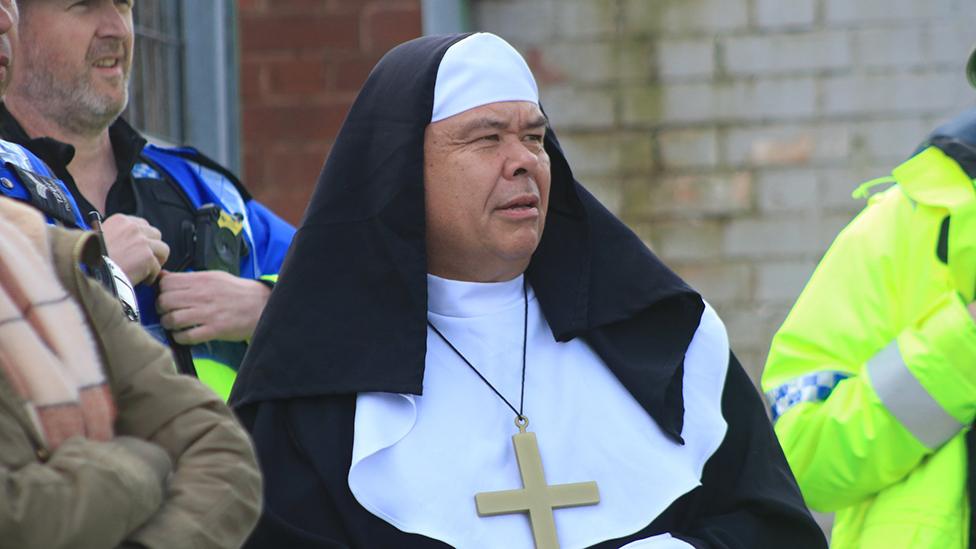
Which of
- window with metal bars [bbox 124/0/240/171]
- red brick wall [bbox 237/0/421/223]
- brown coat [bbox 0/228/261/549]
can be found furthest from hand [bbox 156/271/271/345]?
red brick wall [bbox 237/0/421/223]

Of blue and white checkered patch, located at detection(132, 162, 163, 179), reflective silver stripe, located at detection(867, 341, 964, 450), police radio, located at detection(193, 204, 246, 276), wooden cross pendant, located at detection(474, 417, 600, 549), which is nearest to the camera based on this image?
wooden cross pendant, located at detection(474, 417, 600, 549)

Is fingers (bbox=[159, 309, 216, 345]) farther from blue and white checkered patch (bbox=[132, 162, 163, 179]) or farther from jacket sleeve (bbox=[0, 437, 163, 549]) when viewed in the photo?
jacket sleeve (bbox=[0, 437, 163, 549])

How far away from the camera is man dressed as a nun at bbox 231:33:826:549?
3154mm

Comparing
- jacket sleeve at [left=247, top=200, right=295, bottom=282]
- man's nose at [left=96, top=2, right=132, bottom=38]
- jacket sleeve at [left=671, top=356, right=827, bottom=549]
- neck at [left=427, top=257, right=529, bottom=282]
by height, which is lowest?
jacket sleeve at [left=671, top=356, right=827, bottom=549]

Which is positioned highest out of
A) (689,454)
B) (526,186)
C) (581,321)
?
(526,186)

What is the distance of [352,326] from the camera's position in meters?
3.29

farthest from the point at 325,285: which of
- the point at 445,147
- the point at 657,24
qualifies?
the point at 657,24

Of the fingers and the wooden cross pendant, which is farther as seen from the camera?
the fingers

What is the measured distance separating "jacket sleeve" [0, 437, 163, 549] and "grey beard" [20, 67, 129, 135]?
191cm

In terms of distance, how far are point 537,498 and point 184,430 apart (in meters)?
1.03

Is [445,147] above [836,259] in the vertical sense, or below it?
above

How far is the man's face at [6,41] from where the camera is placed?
102 inches

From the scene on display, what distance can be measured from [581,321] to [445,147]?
432 mm

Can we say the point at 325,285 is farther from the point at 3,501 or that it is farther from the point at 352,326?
the point at 3,501
